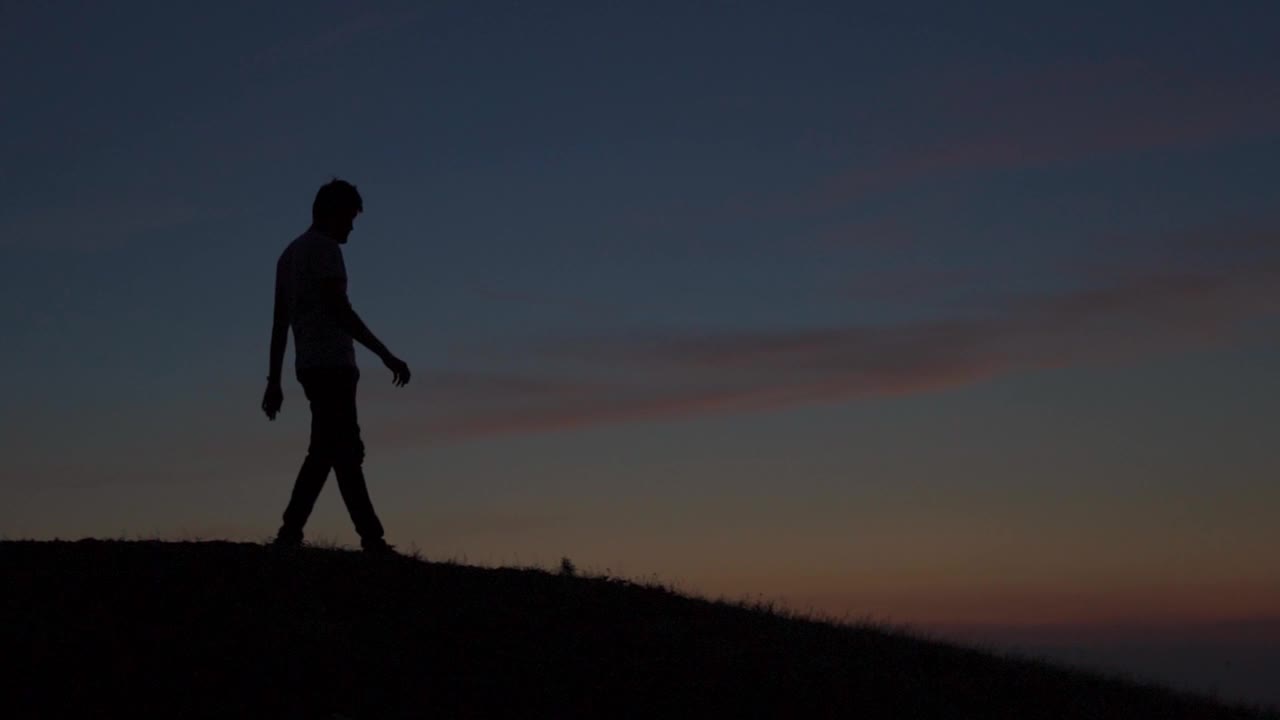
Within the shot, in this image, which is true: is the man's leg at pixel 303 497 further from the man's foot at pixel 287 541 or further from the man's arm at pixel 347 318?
the man's arm at pixel 347 318

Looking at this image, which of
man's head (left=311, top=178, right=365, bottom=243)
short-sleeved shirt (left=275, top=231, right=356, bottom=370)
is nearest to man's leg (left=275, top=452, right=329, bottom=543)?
short-sleeved shirt (left=275, top=231, right=356, bottom=370)

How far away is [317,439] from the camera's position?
1226cm

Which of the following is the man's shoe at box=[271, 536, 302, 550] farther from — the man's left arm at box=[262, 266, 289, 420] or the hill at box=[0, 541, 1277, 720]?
the man's left arm at box=[262, 266, 289, 420]

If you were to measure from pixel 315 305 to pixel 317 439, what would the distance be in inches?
43.2

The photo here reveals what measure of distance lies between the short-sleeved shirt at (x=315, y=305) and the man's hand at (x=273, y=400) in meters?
0.27

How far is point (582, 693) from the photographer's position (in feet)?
34.2

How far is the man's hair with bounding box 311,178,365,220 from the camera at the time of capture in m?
12.1

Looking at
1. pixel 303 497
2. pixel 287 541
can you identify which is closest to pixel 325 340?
pixel 303 497

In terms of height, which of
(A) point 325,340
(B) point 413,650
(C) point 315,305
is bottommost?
(B) point 413,650

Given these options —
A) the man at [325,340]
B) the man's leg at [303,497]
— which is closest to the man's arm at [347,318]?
the man at [325,340]

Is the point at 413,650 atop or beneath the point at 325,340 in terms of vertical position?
beneath

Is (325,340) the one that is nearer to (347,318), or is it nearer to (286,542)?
(347,318)

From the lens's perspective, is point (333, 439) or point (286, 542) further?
point (286, 542)

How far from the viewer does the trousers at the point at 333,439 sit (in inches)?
479
